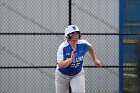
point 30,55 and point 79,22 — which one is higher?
point 79,22

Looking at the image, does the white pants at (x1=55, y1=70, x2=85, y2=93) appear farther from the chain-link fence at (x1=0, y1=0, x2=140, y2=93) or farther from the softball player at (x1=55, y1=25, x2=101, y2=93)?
the chain-link fence at (x1=0, y1=0, x2=140, y2=93)

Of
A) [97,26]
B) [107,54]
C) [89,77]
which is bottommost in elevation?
[89,77]

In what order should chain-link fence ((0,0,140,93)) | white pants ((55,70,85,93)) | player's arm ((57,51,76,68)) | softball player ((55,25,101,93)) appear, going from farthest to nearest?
1. chain-link fence ((0,0,140,93))
2. white pants ((55,70,85,93))
3. softball player ((55,25,101,93))
4. player's arm ((57,51,76,68))

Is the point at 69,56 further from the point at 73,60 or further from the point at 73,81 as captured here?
the point at 73,81

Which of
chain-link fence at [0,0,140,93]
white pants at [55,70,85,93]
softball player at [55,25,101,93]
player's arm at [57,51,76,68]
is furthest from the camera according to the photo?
chain-link fence at [0,0,140,93]

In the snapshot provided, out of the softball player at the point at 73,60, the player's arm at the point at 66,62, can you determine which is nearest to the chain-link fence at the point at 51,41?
the softball player at the point at 73,60

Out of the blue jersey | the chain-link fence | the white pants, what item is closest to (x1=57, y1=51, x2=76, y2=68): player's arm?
the blue jersey

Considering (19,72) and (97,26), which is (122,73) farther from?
(19,72)

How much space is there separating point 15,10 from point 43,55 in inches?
43.6

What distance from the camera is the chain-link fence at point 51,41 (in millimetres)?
7609

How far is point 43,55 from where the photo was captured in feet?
25.4

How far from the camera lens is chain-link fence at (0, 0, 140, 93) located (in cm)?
761

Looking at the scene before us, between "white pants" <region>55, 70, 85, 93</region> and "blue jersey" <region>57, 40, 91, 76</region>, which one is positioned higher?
"blue jersey" <region>57, 40, 91, 76</region>

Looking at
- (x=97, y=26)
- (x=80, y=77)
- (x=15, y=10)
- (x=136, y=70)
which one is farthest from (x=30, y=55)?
(x=136, y=70)
